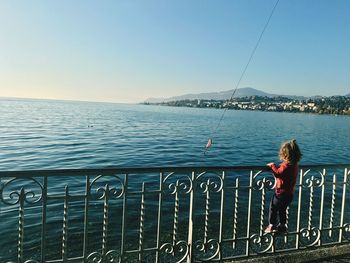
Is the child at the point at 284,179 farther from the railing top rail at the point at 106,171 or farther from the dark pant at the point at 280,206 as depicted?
the railing top rail at the point at 106,171

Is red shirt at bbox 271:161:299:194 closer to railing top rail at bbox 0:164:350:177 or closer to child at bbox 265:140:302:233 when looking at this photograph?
child at bbox 265:140:302:233

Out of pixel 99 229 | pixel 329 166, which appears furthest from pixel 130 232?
pixel 329 166

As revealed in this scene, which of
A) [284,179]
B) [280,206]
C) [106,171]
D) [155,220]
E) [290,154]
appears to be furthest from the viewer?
[155,220]

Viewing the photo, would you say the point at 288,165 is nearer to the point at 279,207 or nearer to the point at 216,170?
the point at 279,207

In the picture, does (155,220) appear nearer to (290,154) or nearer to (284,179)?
(284,179)

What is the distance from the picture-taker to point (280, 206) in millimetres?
5191

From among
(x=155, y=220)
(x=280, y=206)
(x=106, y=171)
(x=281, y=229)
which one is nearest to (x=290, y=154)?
(x=280, y=206)

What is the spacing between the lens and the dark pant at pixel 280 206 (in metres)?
5.14

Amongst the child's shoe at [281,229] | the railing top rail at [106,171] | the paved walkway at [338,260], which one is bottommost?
the paved walkway at [338,260]

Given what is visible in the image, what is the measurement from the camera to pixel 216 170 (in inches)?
181

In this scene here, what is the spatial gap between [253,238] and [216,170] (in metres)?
1.15

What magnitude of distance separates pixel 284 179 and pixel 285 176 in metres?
0.05

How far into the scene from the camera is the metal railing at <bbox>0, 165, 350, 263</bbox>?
4.16 m

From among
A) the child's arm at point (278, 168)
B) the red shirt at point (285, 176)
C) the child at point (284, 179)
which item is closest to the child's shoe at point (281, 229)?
the child at point (284, 179)
